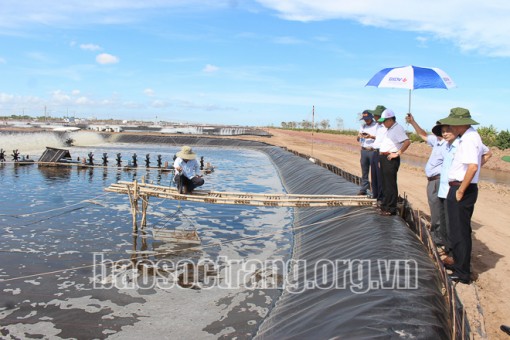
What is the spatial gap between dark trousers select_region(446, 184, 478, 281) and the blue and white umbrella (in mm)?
2339

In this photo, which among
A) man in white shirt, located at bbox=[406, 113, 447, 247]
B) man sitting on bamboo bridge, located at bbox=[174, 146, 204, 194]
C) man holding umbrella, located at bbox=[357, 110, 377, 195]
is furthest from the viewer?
man sitting on bamboo bridge, located at bbox=[174, 146, 204, 194]

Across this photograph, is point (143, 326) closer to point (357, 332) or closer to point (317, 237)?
point (357, 332)

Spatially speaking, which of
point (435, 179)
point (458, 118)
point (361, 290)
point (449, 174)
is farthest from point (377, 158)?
point (361, 290)

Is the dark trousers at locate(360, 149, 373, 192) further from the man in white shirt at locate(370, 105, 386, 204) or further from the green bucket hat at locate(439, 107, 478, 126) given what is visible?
the green bucket hat at locate(439, 107, 478, 126)

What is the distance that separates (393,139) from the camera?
23.4ft

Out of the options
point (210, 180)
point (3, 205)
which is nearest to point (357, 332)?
point (3, 205)

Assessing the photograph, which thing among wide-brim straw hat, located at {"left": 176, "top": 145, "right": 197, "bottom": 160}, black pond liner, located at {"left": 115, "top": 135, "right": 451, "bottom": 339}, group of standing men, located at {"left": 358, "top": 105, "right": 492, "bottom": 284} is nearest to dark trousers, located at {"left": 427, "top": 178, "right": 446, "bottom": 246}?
group of standing men, located at {"left": 358, "top": 105, "right": 492, "bottom": 284}

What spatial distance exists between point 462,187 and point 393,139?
209 cm

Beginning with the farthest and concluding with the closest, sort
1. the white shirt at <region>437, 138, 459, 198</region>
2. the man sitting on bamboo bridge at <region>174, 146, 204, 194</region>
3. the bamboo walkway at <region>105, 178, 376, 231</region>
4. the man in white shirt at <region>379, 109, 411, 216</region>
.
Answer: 1. the man sitting on bamboo bridge at <region>174, 146, 204, 194</region>
2. the bamboo walkway at <region>105, 178, 376, 231</region>
3. the man in white shirt at <region>379, 109, 411, 216</region>
4. the white shirt at <region>437, 138, 459, 198</region>

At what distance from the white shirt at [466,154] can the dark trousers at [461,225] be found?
0.16 m

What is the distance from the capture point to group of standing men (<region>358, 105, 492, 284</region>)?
529 centimetres

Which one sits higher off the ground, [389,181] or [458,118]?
[458,118]

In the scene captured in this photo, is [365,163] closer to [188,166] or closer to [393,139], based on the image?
[393,139]


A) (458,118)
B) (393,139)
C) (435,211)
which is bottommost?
(435,211)
